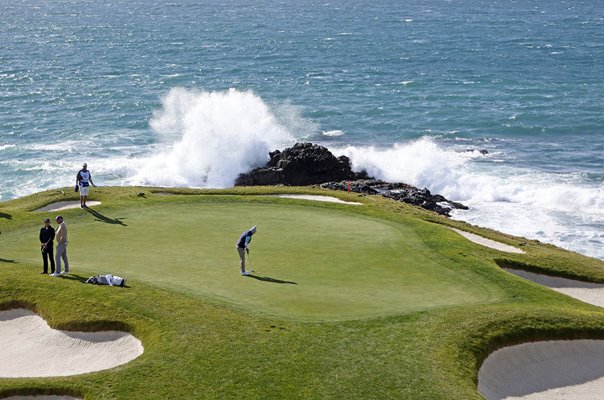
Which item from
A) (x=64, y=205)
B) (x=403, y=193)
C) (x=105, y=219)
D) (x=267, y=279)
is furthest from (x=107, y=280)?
(x=403, y=193)

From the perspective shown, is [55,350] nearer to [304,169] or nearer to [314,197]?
[314,197]

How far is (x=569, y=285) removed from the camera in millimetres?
36562

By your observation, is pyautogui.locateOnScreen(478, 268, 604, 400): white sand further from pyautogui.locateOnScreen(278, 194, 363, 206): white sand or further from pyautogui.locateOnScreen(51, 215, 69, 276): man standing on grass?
pyautogui.locateOnScreen(278, 194, 363, 206): white sand

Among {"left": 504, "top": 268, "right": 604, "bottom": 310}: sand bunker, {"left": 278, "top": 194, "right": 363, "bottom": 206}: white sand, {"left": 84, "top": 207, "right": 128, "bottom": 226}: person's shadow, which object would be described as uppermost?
{"left": 278, "top": 194, "right": 363, "bottom": 206}: white sand

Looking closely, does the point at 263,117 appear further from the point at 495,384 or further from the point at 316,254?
the point at 495,384

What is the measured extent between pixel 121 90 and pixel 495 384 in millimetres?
98243

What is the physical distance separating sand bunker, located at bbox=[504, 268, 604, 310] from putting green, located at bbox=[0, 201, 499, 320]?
4524mm

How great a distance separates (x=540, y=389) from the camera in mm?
26719

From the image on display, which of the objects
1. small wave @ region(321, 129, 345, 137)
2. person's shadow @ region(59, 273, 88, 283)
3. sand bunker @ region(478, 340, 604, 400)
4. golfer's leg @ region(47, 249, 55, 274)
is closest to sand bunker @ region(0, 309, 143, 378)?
person's shadow @ region(59, 273, 88, 283)

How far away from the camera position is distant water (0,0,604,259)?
241 feet

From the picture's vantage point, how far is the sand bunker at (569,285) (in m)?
35.6

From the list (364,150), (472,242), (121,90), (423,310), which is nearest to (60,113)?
(121,90)

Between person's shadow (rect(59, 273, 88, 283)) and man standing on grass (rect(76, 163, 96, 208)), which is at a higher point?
man standing on grass (rect(76, 163, 96, 208))

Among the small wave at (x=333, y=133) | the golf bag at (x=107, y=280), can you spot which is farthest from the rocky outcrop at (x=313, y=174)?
the golf bag at (x=107, y=280)
